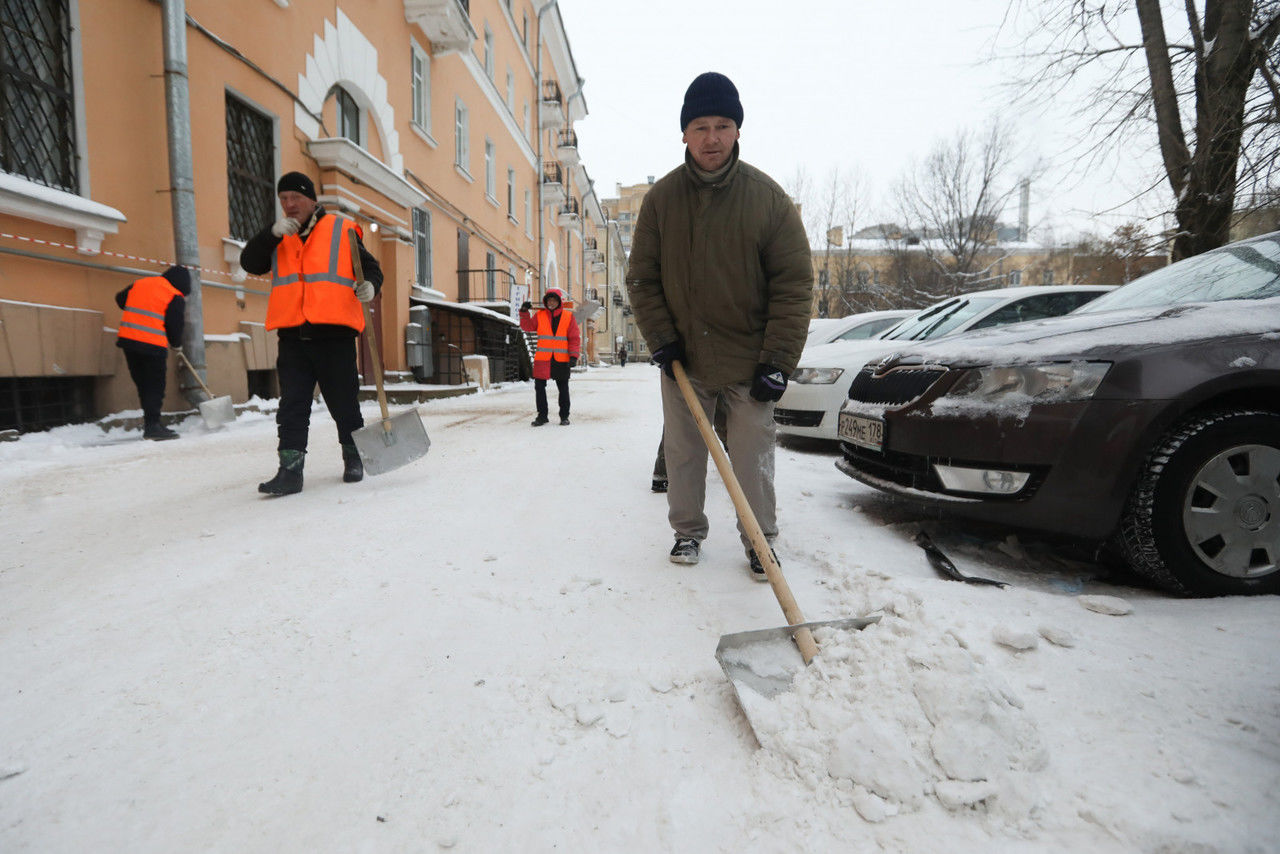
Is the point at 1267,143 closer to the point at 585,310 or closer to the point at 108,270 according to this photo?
the point at 585,310

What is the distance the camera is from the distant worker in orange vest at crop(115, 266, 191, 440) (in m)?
5.66

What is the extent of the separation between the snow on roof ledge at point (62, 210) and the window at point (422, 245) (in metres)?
7.16

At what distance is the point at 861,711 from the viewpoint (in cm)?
138

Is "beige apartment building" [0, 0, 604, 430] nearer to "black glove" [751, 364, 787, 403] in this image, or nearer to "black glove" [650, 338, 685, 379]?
"black glove" [650, 338, 685, 379]

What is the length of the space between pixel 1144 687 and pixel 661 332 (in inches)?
75.7

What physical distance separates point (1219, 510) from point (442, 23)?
1438 cm

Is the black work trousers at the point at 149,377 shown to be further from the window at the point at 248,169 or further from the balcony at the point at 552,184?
the balcony at the point at 552,184

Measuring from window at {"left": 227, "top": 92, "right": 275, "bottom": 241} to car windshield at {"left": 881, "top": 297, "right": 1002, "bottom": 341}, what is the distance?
796cm

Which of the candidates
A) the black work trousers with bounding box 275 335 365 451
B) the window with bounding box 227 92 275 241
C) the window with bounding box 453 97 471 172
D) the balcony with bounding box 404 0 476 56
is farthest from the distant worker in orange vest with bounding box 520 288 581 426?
the window with bounding box 453 97 471 172

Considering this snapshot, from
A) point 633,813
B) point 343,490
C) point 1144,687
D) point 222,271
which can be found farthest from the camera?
point 222,271

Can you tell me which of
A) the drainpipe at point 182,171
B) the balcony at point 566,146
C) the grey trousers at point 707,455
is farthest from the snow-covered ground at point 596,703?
the balcony at point 566,146

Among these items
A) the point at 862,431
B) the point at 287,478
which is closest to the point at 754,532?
the point at 862,431

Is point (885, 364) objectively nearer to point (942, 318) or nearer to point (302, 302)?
point (942, 318)

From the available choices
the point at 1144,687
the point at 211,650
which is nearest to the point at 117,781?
the point at 211,650
